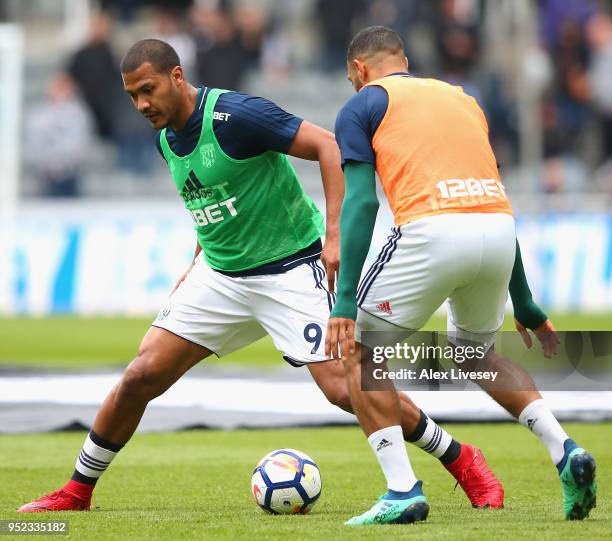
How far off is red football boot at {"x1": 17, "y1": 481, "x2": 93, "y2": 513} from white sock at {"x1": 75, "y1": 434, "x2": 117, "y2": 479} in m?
0.07

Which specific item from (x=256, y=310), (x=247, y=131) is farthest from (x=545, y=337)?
(x=247, y=131)

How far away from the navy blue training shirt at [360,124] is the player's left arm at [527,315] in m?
0.98

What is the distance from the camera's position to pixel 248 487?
7.41m

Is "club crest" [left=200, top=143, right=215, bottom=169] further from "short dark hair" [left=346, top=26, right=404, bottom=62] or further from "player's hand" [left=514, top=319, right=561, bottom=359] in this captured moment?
"player's hand" [left=514, top=319, right=561, bottom=359]

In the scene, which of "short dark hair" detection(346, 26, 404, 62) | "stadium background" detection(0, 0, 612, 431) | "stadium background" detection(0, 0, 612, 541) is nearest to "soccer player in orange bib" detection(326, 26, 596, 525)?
"short dark hair" detection(346, 26, 404, 62)

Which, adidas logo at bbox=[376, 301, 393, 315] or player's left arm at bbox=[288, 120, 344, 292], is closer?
adidas logo at bbox=[376, 301, 393, 315]

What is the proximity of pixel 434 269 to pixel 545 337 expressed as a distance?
95 centimetres

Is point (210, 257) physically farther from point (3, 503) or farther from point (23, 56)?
point (23, 56)

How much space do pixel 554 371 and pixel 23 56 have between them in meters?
20.7

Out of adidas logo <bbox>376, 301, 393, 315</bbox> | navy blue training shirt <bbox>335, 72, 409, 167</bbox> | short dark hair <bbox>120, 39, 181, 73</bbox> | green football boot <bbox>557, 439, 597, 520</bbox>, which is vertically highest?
short dark hair <bbox>120, 39, 181, 73</bbox>

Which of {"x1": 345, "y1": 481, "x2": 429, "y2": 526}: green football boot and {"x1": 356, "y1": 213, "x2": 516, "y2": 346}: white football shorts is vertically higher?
{"x1": 356, "y1": 213, "x2": 516, "y2": 346}: white football shorts

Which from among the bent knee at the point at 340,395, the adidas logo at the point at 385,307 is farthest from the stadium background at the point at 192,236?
the adidas logo at the point at 385,307

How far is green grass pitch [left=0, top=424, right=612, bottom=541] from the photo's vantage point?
572cm

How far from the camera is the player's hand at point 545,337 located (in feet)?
21.2
